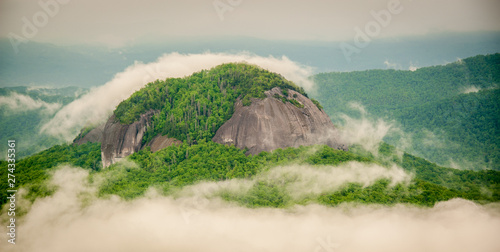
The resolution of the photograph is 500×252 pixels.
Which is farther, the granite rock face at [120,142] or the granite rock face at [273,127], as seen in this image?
the granite rock face at [120,142]

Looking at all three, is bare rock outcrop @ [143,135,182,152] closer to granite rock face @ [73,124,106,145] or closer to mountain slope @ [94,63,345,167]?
mountain slope @ [94,63,345,167]

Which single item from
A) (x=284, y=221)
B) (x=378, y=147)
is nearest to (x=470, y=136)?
(x=378, y=147)

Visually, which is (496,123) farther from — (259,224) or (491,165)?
(259,224)

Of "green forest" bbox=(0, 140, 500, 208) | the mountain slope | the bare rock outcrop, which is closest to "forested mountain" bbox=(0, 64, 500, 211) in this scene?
"green forest" bbox=(0, 140, 500, 208)

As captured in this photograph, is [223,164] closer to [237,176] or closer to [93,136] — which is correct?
[237,176]

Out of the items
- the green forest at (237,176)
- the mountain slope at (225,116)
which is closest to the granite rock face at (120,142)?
the mountain slope at (225,116)

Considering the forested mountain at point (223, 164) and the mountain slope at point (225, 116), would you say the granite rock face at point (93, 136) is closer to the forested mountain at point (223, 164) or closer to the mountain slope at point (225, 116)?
the forested mountain at point (223, 164)

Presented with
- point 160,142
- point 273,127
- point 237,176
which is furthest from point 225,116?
point 237,176

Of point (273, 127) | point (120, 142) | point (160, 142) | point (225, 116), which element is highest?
point (225, 116)
